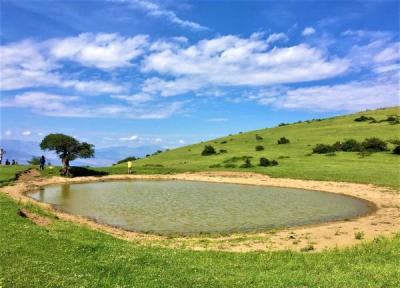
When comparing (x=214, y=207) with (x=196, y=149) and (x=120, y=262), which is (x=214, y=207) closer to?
(x=120, y=262)

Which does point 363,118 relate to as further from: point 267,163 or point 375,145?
point 267,163

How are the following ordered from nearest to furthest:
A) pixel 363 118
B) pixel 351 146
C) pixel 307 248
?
pixel 307 248 → pixel 351 146 → pixel 363 118

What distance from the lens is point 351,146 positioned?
261 feet

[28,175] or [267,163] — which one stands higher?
[28,175]

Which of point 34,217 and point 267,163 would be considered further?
point 267,163

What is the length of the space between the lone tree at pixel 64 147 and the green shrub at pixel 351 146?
43883mm

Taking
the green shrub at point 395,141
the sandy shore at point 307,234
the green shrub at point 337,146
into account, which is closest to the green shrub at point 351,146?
the green shrub at point 337,146

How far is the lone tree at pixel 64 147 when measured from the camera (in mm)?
65875

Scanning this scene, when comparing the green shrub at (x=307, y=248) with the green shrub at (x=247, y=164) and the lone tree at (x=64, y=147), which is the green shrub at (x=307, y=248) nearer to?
the green shrub at (x=247, y=164)

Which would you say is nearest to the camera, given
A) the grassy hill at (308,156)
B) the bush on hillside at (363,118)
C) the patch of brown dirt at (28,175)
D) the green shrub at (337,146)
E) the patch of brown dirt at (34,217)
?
the patch of brown dirt at (34,217)

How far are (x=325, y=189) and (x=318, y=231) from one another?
22030mm

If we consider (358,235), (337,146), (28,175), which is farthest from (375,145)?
(28,175)

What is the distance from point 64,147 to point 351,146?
48008 mm

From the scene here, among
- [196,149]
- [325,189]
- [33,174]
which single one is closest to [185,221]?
[325,189]
